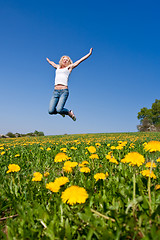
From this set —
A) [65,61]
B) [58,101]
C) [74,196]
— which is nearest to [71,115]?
[58,101]

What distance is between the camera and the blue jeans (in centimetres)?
571

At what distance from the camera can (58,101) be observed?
6066 mm

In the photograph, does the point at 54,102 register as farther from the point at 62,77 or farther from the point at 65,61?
the point at 65,61

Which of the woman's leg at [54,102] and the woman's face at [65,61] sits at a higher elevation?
the woman's face at [65,61]

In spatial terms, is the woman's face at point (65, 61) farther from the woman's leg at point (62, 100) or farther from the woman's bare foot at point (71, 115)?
the woman's bare foot at point (71, 115)

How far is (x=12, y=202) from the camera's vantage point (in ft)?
6.27

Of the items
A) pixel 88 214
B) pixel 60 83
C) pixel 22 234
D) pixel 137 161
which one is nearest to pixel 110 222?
pixel 88 214

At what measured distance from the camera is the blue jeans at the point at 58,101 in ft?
18.7

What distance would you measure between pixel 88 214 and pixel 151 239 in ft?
1.45

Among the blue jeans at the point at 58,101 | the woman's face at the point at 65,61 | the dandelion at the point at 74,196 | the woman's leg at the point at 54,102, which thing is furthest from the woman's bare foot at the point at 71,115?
the dandelion at the point at 74,196

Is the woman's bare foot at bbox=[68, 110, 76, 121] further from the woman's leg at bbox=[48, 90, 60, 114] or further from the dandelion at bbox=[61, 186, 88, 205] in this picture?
the dandelion at bbox=[61, 186, 88, 205]

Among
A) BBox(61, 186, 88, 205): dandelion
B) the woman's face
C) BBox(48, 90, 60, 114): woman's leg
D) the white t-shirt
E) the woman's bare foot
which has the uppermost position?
the woman's face

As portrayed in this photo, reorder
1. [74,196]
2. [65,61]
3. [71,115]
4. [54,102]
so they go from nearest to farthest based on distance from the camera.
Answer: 1. [74,196]
2. [54,102]
3. [71,115]
4. [65,61]

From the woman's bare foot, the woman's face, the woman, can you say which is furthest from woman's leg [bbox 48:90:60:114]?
the woman's face
